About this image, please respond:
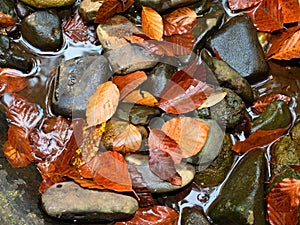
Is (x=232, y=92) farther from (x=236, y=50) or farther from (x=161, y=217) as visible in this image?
(x=161, y=217)

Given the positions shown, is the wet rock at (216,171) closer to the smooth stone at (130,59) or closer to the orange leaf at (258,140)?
the orange leaf at (258,140)

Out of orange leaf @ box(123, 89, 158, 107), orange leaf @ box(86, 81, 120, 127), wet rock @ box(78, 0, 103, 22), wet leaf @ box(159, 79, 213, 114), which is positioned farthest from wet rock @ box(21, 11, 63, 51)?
wet leaf @ box(159, 79, 213, 114)

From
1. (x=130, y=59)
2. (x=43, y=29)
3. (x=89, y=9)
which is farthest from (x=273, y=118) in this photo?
(x=43, y=29)

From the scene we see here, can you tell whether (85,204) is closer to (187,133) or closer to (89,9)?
(187,133)

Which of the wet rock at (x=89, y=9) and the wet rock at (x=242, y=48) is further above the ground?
the wet rock at (x=89, y=9)

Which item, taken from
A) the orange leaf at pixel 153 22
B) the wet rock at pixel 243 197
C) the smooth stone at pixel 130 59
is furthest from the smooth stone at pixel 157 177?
the orange leaf at pixel 153 22

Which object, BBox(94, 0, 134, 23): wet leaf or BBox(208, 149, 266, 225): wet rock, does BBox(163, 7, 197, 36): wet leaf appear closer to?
BBox(94, 0, 134, 23): wet leaf

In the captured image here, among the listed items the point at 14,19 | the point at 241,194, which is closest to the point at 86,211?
the point at 241,194
